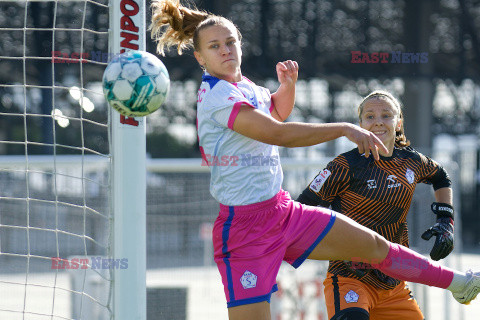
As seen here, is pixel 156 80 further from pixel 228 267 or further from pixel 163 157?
pixel 163 157

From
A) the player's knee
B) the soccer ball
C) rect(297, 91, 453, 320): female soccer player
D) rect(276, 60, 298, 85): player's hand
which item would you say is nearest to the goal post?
the soccer ball

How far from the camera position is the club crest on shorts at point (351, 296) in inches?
140

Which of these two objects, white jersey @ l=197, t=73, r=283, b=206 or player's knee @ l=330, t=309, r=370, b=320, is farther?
player's knee @ l=330, t=309, r=370, b=320

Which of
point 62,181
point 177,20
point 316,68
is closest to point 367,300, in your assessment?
point 177,20

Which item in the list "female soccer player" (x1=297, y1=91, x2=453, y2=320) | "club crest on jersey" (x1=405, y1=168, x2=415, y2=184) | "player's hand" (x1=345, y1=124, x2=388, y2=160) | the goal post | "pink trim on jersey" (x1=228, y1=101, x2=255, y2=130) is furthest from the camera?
"club crest on jersey" (x1=405, y1=168, x2=415, y2=184)

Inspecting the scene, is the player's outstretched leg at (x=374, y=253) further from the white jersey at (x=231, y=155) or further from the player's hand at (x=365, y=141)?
the player's hand at (x=365, y=141)

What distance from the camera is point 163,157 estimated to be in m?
15.9

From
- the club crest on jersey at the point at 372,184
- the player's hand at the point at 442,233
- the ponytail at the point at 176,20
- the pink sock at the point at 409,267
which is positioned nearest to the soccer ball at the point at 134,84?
the ponytail at the point at 176,20

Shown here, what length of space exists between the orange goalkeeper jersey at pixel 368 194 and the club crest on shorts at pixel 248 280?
25.0 inches

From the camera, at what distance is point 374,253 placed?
11.0 feet

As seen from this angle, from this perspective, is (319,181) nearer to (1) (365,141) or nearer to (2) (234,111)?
(2) (234,111)

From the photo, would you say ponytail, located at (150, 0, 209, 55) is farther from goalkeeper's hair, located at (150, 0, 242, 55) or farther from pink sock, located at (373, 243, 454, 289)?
pink sock, located at (373, 243, 454, 289)

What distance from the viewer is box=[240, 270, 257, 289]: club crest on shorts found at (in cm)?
325

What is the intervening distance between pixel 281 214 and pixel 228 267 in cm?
34
